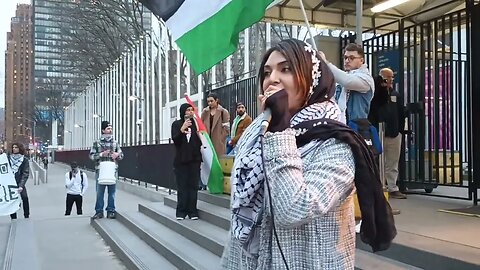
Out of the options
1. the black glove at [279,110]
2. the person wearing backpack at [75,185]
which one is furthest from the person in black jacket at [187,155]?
the black glove at [279,110]

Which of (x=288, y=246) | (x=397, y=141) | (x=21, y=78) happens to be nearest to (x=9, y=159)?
(x=397, y=141)

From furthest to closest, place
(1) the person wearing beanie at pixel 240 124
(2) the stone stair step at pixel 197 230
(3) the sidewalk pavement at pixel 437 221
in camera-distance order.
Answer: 1. (1) the person wearing beanie at pixel 240 124
2. (2) the stone stair step at pixel 197 230
3. (3) the sidewalk pavement at pixel 437 221

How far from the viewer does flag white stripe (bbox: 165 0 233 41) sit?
5.29m

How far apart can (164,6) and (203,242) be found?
303 cm

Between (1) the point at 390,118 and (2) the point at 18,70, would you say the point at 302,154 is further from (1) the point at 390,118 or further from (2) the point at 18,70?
(2) the point at 18,70

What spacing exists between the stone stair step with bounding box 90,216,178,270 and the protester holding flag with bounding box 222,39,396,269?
5139mm

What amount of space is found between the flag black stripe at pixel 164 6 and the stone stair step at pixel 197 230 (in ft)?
8.90

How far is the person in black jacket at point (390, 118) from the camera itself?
263 inches

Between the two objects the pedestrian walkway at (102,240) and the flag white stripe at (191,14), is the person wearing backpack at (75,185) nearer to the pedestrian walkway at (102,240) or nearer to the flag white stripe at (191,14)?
the pedestrian walkway at (102,240)

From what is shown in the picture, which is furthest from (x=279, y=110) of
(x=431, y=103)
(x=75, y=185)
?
(x=75, y=185)

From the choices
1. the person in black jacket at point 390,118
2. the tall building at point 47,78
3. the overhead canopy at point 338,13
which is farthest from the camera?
the tall building at point 47,78

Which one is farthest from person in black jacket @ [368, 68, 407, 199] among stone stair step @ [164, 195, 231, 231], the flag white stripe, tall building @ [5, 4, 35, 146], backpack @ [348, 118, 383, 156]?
tall building @ [5, 4, 35, 146]


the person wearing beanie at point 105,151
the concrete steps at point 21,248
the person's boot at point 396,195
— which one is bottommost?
→ the concrete steps at point 21,248

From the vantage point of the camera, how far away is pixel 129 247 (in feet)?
26.1
